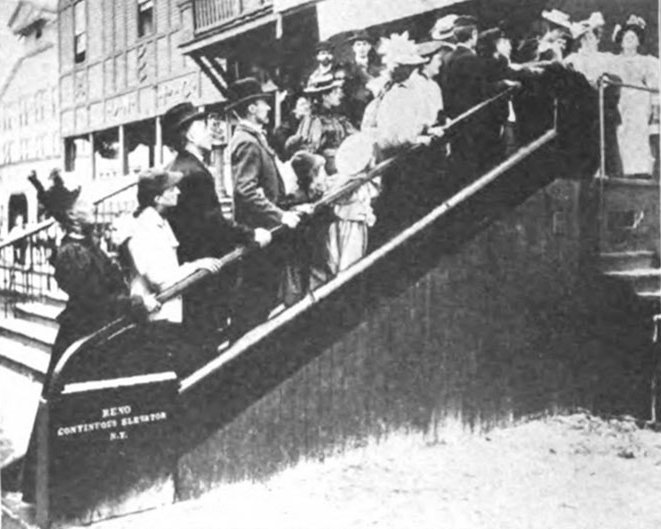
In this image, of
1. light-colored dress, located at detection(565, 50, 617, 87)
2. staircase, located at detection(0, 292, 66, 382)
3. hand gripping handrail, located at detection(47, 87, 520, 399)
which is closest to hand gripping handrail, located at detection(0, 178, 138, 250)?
staircase, located at detection(0, 292, 66, 382)

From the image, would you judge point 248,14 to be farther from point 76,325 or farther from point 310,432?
point 310,432

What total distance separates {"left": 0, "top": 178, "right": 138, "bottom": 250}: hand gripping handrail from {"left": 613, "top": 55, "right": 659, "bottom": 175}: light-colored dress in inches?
110

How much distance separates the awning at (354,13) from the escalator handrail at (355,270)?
103 cm

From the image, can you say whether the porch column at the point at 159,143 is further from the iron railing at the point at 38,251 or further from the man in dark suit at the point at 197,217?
the iron railing at the point at 38,251

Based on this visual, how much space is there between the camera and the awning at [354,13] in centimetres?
447

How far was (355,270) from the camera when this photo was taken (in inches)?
180

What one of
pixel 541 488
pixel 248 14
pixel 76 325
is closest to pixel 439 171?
pixel 248 14

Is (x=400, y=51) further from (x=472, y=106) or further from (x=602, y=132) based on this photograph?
(x=602, y=132)

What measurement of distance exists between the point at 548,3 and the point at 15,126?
2896 millimetres

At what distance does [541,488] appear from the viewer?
4.64 meters

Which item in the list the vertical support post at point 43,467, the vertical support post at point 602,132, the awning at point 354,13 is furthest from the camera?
the vertical support post at point 602,132

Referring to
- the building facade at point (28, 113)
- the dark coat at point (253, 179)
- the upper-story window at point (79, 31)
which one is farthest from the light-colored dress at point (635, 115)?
the building facade at point (28, 113)

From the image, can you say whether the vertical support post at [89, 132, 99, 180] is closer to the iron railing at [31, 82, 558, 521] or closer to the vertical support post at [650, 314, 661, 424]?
the iron railing at [31, 82, 558, 521]

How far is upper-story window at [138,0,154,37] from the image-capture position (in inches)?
166
